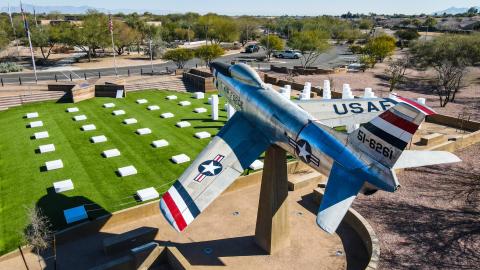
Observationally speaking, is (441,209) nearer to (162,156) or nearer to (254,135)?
(254,135)

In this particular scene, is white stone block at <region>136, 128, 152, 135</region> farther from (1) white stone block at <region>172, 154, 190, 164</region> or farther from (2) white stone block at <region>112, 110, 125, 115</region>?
(1) white stone block at <region>172, 154, 190, 164</region>

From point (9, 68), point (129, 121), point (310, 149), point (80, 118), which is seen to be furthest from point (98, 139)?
point (9, 68)

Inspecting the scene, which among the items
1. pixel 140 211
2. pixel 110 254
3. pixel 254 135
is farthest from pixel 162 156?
pixel 254 135

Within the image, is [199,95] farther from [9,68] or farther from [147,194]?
[9,68]

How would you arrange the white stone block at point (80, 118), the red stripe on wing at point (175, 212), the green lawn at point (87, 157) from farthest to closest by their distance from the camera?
the white stone block at point (80, 118) → the green lawn at point (87, 157) → the red stripe on wing at point (175, 212)

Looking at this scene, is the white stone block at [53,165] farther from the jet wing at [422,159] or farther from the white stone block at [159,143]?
the jet wing at [422,159]

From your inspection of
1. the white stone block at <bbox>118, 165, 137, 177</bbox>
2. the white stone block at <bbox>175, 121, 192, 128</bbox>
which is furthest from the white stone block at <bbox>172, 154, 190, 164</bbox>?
the white stone block at <bbox>175, 121, 192, 128</bbox>

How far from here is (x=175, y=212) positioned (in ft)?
54.4

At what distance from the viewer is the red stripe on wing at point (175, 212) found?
15973mm

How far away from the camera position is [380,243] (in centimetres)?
2292

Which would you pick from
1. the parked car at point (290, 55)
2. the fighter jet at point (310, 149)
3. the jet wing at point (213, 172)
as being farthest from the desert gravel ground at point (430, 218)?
the parked car at point (290, 55)

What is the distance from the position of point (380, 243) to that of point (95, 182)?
22.8 m

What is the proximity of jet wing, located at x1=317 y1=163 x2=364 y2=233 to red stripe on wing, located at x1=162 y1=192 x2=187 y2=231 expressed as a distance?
19.6 feet

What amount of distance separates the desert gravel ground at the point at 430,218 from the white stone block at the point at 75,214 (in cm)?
2005
